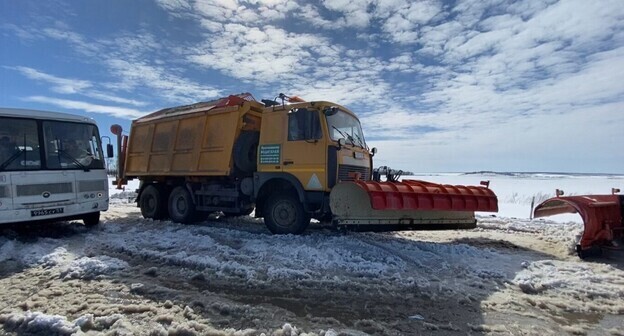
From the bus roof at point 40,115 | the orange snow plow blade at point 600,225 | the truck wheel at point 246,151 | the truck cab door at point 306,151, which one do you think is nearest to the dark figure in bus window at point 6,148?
the bus roof at point 40,115

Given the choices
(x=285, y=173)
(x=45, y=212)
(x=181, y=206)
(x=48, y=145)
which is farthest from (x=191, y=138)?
(x=45, y=212)

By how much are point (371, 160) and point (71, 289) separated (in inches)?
254

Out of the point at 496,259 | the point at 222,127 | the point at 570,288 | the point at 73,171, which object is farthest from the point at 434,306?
the point at 73,171

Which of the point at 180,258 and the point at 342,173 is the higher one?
the point at 342,173

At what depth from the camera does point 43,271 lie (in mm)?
5285

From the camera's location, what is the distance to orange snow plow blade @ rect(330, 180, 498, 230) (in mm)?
6715

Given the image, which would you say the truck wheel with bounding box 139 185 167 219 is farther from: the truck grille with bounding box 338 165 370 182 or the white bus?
the truck grille with bounding box 338 165 370 182

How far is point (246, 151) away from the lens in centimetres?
867

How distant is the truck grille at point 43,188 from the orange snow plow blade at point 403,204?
5.85 meters

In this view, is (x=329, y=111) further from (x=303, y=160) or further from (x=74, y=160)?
(x=74, y=160)

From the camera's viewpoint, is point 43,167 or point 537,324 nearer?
point 537,324

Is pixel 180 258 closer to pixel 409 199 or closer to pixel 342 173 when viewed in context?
pixel 342 173

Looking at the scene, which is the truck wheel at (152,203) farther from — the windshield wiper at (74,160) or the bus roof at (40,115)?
→ the bus roof at (40,115)

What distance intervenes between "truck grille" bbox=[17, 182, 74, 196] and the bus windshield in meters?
0.38
